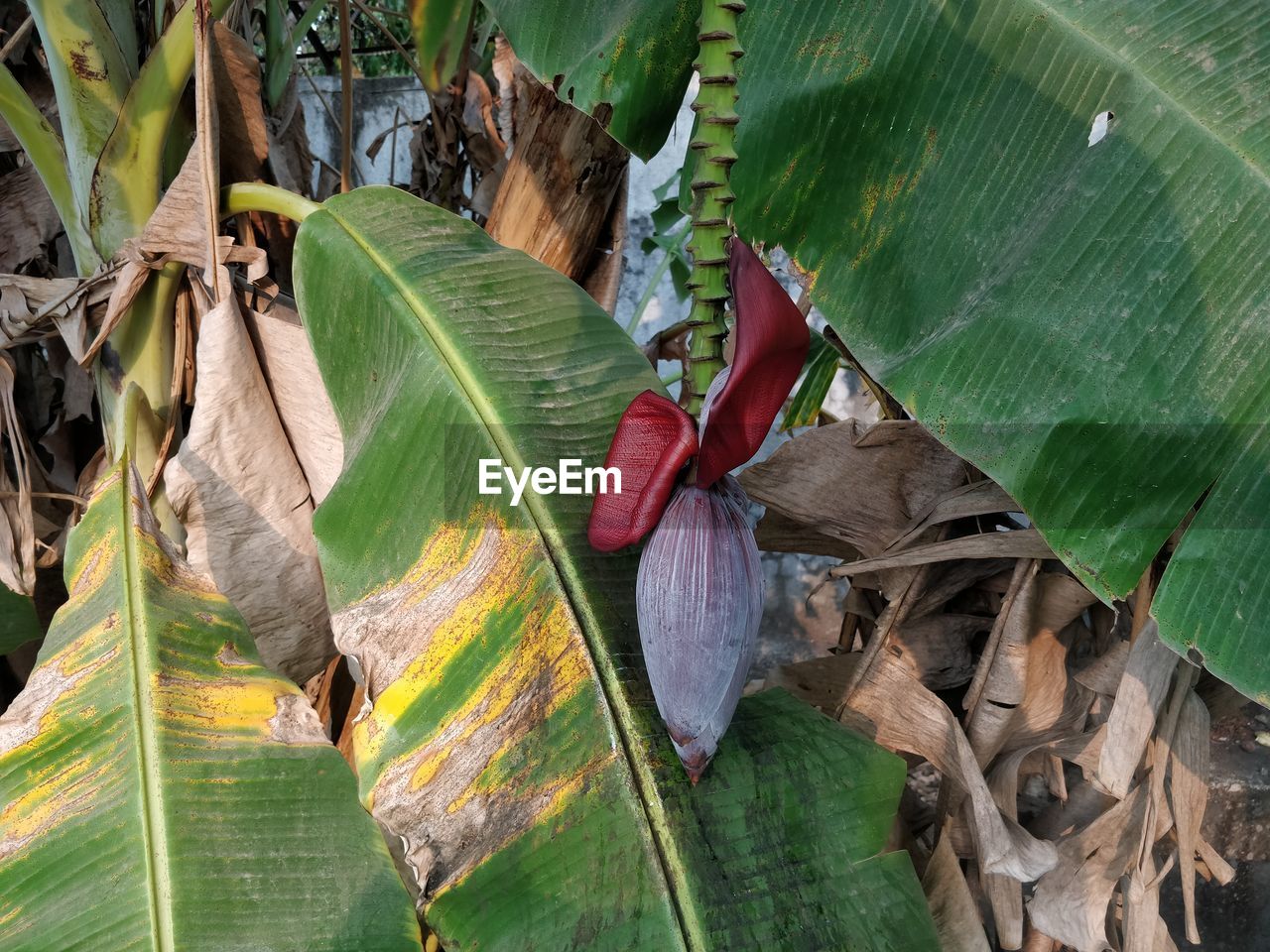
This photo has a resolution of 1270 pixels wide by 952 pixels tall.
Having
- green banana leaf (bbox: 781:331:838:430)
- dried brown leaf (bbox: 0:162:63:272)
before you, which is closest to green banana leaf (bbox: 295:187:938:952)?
green banana leaf (bbox: 781:331:838:430)

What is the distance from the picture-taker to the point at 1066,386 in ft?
1.67

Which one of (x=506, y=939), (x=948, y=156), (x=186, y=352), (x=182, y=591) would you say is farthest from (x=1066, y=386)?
(x=186, y=352)

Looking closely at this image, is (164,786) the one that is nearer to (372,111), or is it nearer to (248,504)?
(248,504)

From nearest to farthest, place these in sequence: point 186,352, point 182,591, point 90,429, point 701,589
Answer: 1. point 701,589
2. point 182,591
3. point 186,352
4. point 90,429

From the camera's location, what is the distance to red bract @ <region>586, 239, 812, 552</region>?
0.39 m

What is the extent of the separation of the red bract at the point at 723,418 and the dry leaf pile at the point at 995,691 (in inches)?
13.5

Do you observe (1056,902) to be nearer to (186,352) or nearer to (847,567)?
(847,567)

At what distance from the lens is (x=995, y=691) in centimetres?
75

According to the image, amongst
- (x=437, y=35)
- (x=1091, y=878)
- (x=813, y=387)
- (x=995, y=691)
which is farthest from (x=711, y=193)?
(x=813, y=387)

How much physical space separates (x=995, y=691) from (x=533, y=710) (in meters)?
0.43

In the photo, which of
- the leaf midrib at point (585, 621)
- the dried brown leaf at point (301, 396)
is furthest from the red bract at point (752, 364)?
the dried brown leaf at point (301, 396)

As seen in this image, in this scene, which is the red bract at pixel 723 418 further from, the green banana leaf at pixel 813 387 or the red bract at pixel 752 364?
the green banana leaf at pixel 813 387

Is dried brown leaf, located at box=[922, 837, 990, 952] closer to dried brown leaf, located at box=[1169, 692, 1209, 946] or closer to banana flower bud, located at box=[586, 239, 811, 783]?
dried brown leaf, located at box=[1169, 692, 1209, 946]

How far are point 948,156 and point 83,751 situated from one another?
27.2 inches
